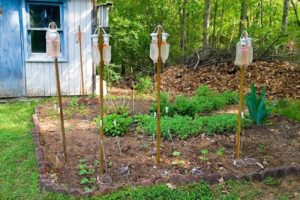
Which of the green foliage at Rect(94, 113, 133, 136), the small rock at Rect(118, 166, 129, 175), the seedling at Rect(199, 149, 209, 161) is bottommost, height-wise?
the small rock at Rect(118, 166, 129, 175)

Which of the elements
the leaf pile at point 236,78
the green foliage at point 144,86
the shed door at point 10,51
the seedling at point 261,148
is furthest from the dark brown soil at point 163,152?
the green foliage at point 144,86

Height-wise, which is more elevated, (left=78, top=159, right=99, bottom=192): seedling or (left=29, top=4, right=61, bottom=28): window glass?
(left=29, top=4, right=61, bottom=28): window glass

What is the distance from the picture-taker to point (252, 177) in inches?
138

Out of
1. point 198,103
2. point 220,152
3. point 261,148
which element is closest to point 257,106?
point 261,148

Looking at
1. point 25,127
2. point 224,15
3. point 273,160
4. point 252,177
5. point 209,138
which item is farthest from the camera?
point 224,15

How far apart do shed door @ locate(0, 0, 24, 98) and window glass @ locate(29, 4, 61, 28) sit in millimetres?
280

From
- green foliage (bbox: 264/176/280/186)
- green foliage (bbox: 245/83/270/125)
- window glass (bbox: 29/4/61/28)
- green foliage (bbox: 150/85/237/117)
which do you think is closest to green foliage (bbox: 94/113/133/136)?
green foliage (bbox: 150/85/237/117)

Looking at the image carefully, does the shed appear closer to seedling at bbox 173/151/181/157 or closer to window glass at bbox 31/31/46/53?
window glass at bbox 31/31/46/53

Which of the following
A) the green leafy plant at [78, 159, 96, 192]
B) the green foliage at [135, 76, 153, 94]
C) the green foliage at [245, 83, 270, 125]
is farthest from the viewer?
the green foliage at [135, 76, 153, 94]

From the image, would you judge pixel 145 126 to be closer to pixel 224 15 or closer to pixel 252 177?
pixel 252 177

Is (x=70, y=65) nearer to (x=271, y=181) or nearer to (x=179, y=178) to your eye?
(x=179, y=178)

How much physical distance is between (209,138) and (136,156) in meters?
1.13

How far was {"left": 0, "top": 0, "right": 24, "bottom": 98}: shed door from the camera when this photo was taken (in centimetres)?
728

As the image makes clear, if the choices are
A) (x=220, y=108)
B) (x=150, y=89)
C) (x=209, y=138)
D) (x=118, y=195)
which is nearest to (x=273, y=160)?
→ (x=209, y=138)
